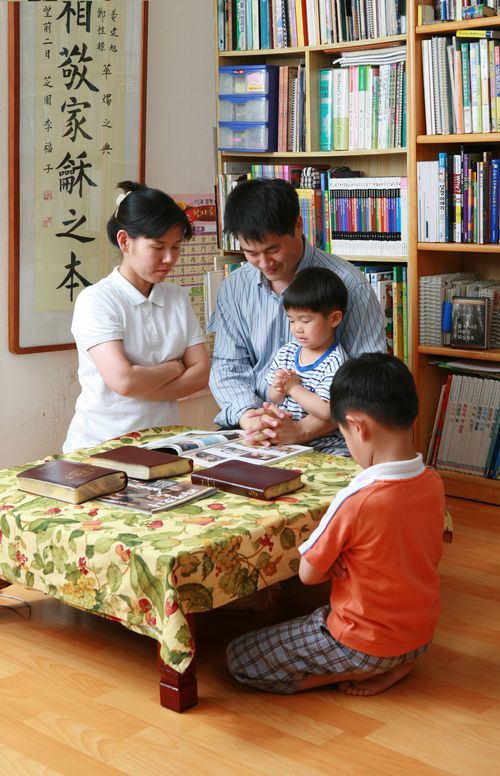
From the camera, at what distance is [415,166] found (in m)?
3.59

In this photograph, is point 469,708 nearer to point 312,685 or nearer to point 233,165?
point 312,685

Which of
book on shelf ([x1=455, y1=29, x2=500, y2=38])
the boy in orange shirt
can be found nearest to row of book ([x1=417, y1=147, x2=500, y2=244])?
book on shelf ([x1=455, y1=29, x2=500, y2=38])

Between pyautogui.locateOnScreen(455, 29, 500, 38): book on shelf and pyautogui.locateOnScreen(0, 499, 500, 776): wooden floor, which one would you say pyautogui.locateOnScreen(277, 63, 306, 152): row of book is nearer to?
pyautogui.locateOnScreen(455, 29, 500, 38): book on shelf

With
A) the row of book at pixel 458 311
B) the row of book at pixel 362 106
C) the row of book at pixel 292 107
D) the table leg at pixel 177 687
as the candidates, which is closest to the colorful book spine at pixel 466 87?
the row of book at pixel 362 106

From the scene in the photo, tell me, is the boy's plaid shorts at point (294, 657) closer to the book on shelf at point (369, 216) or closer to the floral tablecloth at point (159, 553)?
the floral tablecloth at point (159, 553)

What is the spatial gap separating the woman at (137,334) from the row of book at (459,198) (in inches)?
43.3

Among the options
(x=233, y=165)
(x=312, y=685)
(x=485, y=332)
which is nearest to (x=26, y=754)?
(x=312, y=685)

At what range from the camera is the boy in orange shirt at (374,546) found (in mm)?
1995

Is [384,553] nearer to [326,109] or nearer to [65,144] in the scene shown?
[65,144]

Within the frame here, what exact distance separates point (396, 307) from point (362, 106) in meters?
0.76

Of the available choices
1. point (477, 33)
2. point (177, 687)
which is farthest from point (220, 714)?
point (477, 33)

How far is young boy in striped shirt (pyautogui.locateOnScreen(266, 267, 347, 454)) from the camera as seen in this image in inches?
103

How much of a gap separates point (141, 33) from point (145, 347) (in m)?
1.56

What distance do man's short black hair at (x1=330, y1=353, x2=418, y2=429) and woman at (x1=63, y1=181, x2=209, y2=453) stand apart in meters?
0.84
